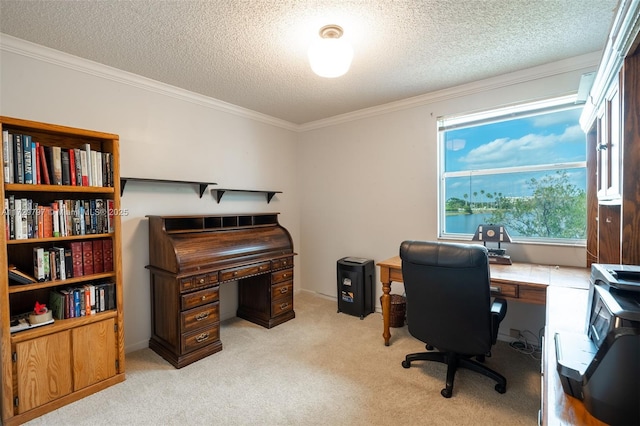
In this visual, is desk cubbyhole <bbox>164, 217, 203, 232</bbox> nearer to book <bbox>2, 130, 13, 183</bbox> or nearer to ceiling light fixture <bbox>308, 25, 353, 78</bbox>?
book <bbox>2, 130, 13, 183</bbox>

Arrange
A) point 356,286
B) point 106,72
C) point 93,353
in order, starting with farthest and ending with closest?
1. point 356,286
2. point 106,72
3. point 93,353

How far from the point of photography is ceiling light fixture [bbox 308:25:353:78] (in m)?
1.82

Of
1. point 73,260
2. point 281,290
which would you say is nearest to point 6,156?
point 73,260

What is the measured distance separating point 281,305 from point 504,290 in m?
2.15

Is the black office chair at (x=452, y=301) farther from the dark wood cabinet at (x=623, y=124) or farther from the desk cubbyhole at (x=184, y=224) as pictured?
the desk cubbyhole at (x=184, y=224)

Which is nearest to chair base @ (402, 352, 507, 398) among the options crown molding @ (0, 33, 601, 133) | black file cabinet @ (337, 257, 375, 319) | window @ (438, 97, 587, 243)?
black file cabinet @ (337, 257, 375, 319)

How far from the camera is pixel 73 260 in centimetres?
206

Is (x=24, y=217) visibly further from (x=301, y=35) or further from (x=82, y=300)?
(x=301, y=35)

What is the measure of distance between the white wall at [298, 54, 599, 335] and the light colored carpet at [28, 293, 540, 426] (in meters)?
0.97

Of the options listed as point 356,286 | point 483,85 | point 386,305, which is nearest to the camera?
point 386,305

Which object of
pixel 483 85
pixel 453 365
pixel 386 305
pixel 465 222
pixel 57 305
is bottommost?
pixel 453 365

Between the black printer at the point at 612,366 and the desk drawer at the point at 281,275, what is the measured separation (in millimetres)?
2569

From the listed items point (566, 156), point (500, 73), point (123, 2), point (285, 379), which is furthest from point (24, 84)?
point (566, 156)

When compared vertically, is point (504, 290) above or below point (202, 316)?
above
